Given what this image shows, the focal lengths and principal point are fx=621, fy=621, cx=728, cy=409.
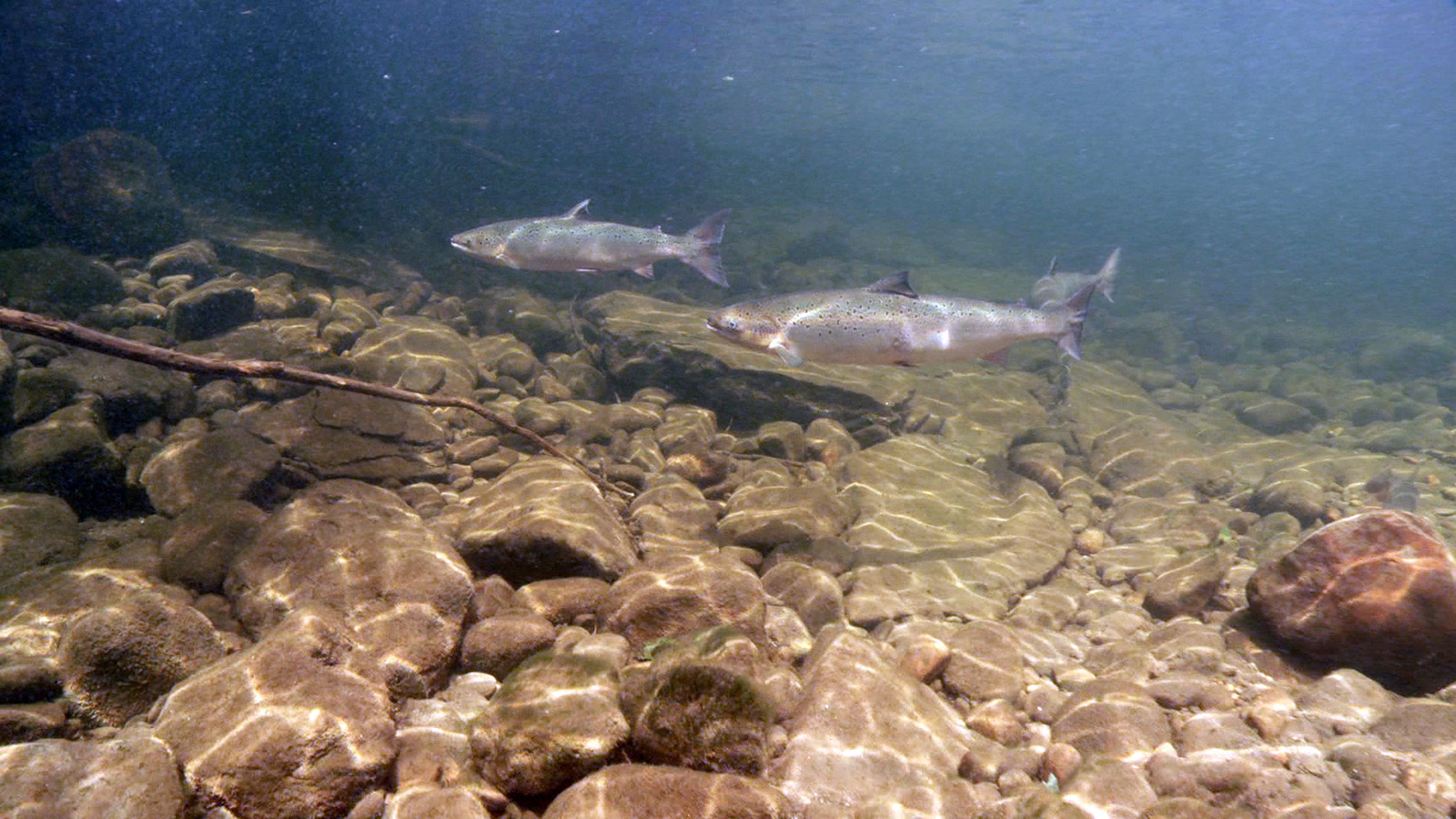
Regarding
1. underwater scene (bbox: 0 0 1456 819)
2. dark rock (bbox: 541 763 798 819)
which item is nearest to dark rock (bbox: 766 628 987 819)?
underwater scene (bbox: 0 0 1456 819)

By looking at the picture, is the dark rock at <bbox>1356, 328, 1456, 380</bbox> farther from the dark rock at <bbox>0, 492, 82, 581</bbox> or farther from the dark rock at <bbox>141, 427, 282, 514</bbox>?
the dark rock at <bbox>0, 492, 82, 581</bbox>

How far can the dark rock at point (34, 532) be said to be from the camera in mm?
4359

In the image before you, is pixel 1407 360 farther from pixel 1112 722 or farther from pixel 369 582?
Result: pixel 369 582

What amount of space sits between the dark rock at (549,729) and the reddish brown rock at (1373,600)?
4570 mm

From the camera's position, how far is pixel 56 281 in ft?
29.0

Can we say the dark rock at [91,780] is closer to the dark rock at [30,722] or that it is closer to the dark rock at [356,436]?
the dark rock at [30,722]

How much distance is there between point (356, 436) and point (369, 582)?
2.82 m

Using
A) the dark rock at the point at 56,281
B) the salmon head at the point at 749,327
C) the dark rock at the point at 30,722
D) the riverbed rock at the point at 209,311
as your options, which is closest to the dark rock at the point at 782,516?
the salmon head at the point at 749,327

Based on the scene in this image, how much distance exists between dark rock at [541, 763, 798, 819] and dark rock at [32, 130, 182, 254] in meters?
15.0

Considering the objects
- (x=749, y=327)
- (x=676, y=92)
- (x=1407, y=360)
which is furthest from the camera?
(x=676, y=92)

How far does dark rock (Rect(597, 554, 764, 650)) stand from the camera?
4.05 meters

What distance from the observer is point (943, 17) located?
116ft

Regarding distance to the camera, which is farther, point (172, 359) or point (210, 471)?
point (210, 471)

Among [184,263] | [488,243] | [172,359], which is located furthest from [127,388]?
[184,263]
